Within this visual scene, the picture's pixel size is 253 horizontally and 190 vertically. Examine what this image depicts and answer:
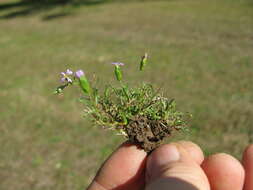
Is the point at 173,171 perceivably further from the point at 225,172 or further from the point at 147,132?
the point at 225,172

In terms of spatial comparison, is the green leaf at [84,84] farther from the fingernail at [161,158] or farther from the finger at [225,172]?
the finger at [225,172]

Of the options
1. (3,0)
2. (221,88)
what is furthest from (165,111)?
(3,0)

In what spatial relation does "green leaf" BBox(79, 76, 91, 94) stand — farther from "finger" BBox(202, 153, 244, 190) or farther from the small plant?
"finger" BBox(202, 153, 244, 190)

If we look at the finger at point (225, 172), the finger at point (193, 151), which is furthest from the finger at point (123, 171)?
the finger at point (225, 172)

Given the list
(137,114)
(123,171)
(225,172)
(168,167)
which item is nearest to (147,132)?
(137,114)

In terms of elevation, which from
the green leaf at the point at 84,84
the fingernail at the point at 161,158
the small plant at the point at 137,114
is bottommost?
the fingernail at the point at 161,158

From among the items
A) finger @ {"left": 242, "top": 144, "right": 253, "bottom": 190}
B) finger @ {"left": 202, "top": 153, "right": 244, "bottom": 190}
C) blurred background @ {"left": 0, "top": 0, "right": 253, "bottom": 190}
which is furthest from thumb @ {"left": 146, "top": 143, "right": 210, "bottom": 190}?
blurred background @ {"left": 0, "top": 0, "right": 253, "bottom": 190}
